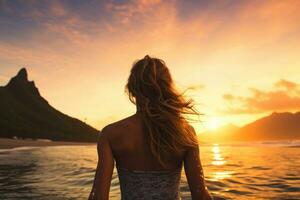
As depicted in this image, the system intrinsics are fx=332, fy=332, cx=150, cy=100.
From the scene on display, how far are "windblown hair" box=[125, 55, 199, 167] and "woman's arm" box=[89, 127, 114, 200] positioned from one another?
42 centimetres

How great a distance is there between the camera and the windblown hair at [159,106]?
→ 11.0 ft

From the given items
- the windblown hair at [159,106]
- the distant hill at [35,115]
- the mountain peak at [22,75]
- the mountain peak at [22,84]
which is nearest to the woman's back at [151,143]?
the windblown hair at [159,106]

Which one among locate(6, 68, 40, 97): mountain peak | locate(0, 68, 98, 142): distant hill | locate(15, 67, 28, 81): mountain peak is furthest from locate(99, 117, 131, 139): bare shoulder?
locate(15, 67, 28, 81): mountain peak

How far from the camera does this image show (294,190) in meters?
12.3

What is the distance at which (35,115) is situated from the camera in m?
150

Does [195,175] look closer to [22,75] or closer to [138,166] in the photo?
[138,166]

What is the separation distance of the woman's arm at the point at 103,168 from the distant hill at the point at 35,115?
12335 centimetres

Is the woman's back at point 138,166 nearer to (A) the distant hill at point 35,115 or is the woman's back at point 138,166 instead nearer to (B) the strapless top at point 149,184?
(B) the strapless top at point 149,184

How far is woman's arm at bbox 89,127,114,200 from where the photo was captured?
10.6ft

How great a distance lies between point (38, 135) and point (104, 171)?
128715 mm

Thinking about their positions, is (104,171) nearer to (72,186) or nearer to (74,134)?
(72,186)

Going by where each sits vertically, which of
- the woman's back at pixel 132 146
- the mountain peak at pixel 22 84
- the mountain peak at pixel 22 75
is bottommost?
the woman's back at pixel 132 146

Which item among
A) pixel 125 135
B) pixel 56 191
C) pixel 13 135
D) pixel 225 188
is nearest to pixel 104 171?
pixel 125 135

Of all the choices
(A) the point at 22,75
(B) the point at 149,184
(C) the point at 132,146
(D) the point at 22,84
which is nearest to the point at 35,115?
(D) the point at 22,84
